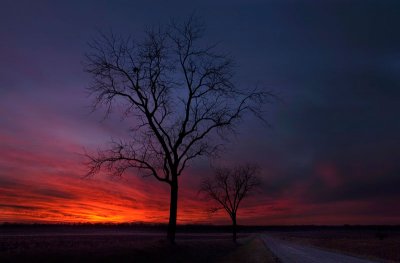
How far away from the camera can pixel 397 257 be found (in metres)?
44.3

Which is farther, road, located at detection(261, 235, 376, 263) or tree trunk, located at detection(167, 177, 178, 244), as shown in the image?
road, located at detection(261, 235, 376, 263)

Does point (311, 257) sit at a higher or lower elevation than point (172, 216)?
lower

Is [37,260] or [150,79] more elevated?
[150,79]

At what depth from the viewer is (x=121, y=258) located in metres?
23.8

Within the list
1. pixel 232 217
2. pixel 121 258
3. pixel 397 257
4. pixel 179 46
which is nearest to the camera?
pixel 121 258

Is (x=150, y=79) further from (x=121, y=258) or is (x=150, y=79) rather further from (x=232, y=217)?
(x=232, y=217)

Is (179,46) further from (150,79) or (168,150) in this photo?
(168,150)

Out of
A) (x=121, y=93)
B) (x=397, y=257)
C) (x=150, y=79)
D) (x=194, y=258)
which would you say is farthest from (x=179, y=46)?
(x=397, y=257)

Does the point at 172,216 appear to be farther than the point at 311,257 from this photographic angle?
No

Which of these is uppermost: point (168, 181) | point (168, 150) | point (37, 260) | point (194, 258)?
point (168, 150)

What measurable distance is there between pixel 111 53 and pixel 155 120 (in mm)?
6284

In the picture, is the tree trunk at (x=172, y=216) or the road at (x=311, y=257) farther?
the road at (x=311, y=257)

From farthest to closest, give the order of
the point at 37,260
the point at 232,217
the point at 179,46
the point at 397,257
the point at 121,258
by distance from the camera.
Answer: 1. the point at 232,217
2. the point at 397,257
3. the point at 179,46
4. the point at 121,258
5. the point at 37,260

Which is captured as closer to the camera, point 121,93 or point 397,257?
point 121,93
